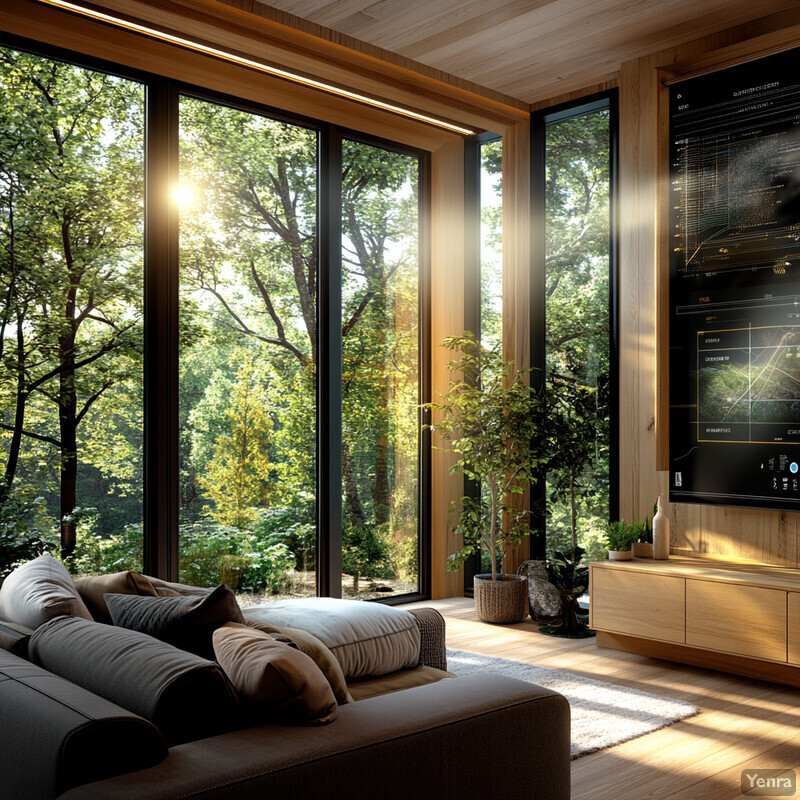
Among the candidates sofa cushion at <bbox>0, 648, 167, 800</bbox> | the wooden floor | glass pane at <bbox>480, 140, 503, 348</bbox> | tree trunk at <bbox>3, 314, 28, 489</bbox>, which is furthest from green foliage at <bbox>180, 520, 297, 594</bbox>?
sofa cushion at <bbox>0, 648, 167, 800</bbox>

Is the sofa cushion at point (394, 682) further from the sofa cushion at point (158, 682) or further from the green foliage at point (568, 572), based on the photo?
the green foliage at point (568, 572)

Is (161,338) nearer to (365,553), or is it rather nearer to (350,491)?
(350,491)

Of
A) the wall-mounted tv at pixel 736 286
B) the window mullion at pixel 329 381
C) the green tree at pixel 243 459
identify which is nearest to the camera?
the wall-mounted tv at pixel 736 286

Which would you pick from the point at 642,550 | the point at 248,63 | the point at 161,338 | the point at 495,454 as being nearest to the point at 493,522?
the point at 495,454

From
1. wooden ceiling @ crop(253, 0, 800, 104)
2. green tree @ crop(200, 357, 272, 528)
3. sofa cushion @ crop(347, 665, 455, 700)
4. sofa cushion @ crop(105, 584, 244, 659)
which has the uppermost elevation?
wooden ceiling @ crop(253, 0, 800, 104)

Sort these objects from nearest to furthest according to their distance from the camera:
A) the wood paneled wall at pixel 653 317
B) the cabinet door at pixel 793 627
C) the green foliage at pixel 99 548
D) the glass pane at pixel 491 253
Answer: the cabinet door at pixel 793 627
the green foliage at pixel 99 548
the wood paneled wall at pixel 653 317
the glass pane at pixel 491 253

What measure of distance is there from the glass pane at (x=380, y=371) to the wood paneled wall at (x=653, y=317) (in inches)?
59.5

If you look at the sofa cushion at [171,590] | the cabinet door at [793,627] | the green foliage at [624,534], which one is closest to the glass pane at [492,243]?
the green foliage at [624,534]

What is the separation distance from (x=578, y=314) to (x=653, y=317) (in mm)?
704

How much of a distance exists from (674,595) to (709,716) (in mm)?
730

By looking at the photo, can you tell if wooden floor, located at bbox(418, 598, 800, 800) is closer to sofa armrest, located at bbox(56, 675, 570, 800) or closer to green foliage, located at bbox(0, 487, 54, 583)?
sofa armrest, located at bbox(56, 675, 570, 800)

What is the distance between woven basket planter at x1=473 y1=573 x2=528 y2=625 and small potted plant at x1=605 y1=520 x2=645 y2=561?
82 centimetres

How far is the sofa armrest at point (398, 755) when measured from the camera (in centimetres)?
138

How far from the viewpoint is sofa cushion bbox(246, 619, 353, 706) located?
1.90m
